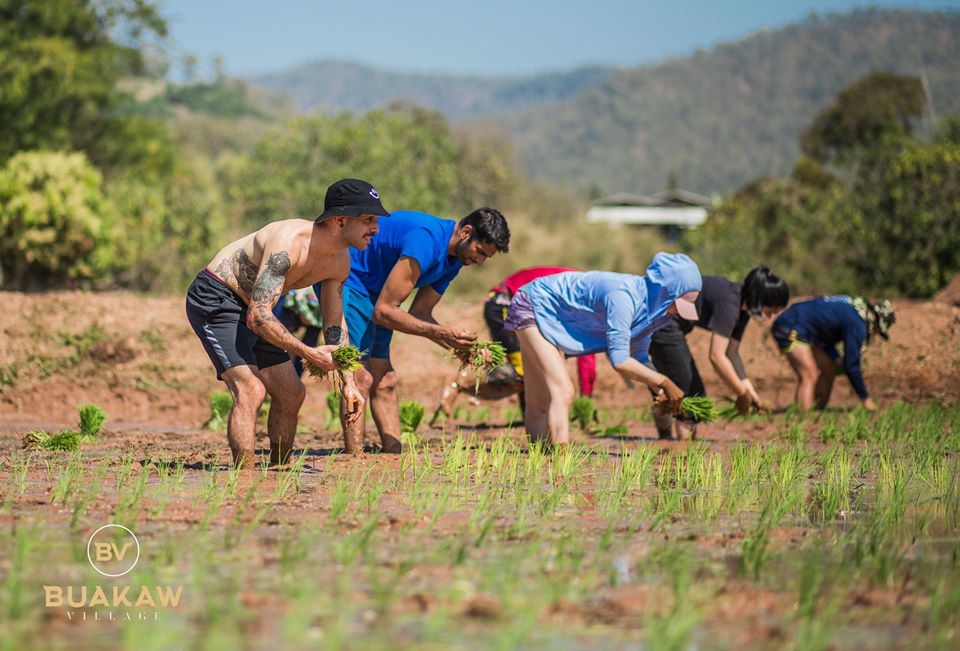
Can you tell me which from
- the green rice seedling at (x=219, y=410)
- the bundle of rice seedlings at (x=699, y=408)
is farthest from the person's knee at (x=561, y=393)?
the green rice seedling at (x=219, y=410)

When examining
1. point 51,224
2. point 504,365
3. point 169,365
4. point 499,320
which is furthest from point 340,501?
point 51,224

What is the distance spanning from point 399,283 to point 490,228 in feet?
2.24

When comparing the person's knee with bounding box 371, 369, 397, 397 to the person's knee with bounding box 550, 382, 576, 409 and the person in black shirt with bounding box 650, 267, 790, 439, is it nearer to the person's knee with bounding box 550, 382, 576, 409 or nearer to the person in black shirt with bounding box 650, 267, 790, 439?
the person's knee with bounding box 550, 382, 576, 409

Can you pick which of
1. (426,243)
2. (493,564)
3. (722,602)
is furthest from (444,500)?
(426,243)

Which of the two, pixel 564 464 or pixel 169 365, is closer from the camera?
pixel 564 464

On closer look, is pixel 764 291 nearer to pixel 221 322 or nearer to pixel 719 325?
pixel 719 325

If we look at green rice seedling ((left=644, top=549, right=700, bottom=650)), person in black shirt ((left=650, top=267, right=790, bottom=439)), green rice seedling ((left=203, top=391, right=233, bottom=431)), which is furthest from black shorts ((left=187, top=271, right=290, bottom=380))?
person in black shirt ((left=650, top=267, right=790, bottom=439))

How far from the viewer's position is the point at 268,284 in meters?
6.62

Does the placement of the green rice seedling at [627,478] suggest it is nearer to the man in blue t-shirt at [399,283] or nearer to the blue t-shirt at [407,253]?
the man in blue t-shirt at [399,283]

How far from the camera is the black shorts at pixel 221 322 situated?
6832mm

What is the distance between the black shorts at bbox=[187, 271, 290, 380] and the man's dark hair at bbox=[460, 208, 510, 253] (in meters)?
1.55

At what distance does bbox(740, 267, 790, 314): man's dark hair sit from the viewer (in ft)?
31.6

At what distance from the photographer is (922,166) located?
70.5 feet

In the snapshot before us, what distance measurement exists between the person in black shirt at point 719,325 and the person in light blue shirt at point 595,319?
1530 mm
